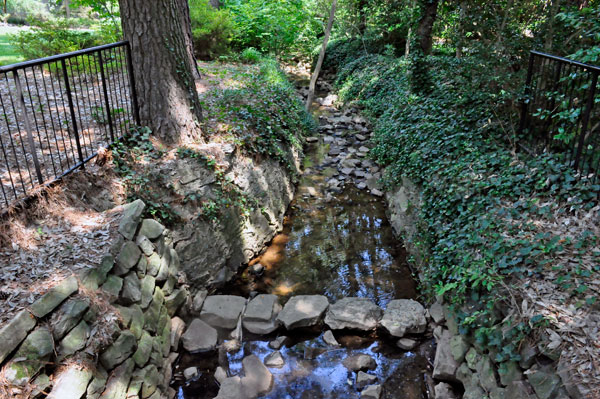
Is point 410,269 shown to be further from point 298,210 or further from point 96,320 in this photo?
point 96,320

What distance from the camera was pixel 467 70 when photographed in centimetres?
699

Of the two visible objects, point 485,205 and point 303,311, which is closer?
point 485,205

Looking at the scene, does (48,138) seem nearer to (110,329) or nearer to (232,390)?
(110,329)

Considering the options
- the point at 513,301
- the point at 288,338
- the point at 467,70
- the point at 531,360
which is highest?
the point at 467,70

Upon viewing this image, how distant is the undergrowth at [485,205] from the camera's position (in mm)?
3572

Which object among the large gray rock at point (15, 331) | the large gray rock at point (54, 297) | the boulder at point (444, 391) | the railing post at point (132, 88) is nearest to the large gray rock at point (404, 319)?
the boulder at point (444, 391)

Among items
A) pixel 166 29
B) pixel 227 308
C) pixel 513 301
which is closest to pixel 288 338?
pixel 227 308

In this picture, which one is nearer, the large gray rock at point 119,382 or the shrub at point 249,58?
the large gray rock at point 119,382

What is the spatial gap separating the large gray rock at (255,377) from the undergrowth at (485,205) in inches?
79.3

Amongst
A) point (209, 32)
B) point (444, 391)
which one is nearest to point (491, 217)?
point (444, 391)

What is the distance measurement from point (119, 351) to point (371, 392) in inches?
95.9

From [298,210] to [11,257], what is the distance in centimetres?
505

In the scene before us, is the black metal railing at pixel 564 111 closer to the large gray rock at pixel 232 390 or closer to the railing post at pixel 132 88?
the large gray rock at pixel 232 390

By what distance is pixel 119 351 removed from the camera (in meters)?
3.55
